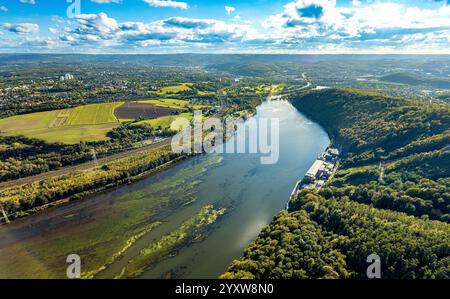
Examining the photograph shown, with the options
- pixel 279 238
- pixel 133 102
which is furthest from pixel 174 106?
pixel 279 238

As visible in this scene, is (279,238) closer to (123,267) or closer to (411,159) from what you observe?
(123,267)

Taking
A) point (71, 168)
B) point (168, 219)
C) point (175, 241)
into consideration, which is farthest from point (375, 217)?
point (71, 168)
